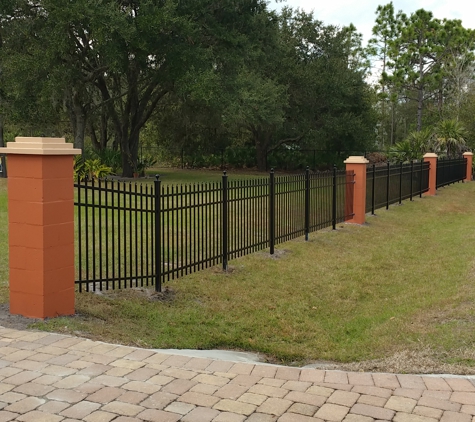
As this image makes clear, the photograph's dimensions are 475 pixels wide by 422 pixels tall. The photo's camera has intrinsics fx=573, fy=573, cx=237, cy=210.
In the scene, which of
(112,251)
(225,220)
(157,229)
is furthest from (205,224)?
(112,251)

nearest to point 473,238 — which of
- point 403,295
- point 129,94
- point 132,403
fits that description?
point 403,295

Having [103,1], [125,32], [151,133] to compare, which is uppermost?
[103,1]

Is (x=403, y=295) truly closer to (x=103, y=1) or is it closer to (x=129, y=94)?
(x=103, y=1)

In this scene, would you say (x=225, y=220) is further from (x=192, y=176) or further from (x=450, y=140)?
Answer: (x=450, y=140)

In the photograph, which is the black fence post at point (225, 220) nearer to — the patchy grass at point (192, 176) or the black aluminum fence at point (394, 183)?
the black aluminum fence at point (394, 183)

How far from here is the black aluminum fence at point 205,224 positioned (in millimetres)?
7414

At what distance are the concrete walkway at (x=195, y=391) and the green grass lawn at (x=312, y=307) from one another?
0.91m

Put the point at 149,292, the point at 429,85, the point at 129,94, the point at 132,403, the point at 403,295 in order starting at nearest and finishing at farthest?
the point at 132,403
the point at 149,292
the point at 403,295
the point at 129,94
the point at 429,85

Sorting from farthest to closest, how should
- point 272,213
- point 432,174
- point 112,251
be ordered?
1. point 432,174
2. point 272,213
3. point 112,251

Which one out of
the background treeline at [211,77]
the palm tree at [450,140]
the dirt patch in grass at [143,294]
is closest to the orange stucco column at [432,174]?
the background treeline at [211,77]

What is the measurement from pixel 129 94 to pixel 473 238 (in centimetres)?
1779

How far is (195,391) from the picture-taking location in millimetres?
4082

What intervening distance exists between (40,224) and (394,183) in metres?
15.1

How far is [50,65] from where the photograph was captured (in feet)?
66.3
